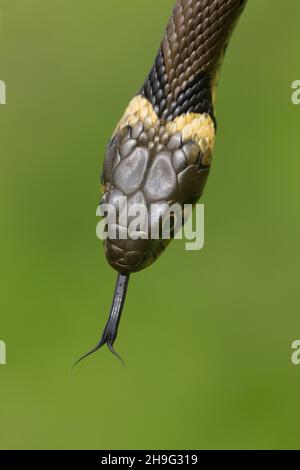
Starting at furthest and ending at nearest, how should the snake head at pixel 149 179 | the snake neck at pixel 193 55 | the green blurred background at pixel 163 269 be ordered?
1. the green blurred background at pixel 163 269
2. the snake neck at pixel 193 55
3. the snake head at pixel 149 179

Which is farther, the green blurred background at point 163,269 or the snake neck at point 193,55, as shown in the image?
the green blurred background at point 163,269

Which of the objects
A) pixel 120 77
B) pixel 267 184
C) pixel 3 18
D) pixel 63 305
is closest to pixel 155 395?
pixel 63 305

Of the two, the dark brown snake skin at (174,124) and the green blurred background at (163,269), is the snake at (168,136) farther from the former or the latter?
the green blurred background at (163,269)

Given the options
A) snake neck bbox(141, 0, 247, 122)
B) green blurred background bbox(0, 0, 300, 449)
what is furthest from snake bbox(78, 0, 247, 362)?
green blurred background bbox(0, 0, 300, 449)

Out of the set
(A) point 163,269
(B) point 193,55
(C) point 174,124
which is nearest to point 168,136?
(C) point 174,124

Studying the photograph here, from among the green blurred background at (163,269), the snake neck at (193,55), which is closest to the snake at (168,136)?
the snake neck at (193,55)

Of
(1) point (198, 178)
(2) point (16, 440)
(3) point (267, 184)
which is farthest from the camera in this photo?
(3) point (267, 184)

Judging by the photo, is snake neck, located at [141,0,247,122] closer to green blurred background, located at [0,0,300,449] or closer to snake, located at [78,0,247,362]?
snake, located at [78,0,247,362]

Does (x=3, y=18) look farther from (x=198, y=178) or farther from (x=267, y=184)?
(x=198, y=178)
